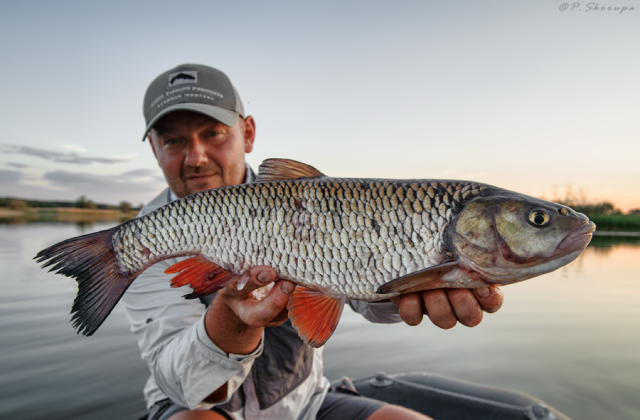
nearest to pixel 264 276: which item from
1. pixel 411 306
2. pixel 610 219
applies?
pixel 411 306

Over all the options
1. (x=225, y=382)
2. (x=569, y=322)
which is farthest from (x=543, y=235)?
(x=569, y=322)

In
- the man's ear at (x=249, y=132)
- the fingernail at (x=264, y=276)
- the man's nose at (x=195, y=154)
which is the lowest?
the fingernail at (x=264, y=276)

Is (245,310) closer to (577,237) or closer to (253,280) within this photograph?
(253,280)

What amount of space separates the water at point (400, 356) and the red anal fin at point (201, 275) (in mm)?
2903

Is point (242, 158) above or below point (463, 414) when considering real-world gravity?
above

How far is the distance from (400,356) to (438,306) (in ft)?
13.6

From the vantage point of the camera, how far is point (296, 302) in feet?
5.07

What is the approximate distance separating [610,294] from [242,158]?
10330 mm

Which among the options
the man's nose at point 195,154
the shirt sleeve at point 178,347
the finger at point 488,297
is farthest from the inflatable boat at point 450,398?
the man's nose at point 195,154

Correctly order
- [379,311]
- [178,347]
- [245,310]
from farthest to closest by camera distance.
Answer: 1. [379,311]
2. [178,347]
3. [245,310]

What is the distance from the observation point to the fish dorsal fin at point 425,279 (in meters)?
1.38

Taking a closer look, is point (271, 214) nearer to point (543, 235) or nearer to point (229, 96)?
point (543, 235)

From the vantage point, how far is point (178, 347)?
6.40ft

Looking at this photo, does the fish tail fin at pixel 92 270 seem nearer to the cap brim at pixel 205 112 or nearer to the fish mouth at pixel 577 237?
the cap brim at pixel 205 112
